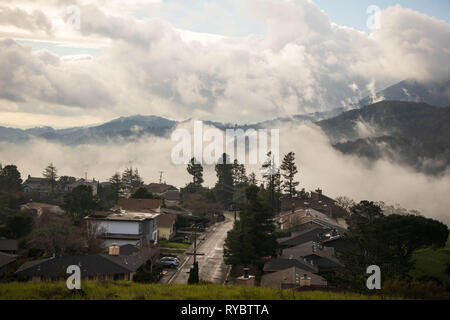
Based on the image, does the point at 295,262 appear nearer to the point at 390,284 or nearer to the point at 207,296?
the point at 390,284

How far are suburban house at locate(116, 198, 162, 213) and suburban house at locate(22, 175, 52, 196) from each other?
3958 cm

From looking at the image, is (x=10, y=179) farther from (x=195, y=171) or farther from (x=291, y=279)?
(x=291, y=279)

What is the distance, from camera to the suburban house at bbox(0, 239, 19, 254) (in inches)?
1537

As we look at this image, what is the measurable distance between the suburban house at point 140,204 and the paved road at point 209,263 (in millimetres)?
9688

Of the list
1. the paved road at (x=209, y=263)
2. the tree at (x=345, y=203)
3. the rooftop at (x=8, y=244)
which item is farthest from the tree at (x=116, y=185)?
the tree at (x=345, y=203)

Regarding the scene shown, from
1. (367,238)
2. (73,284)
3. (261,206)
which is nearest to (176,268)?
(261,206)

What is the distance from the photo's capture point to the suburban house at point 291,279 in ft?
86.5

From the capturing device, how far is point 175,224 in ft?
196

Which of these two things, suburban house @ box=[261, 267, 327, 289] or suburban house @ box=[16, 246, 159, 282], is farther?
suburban house @ box=[16, 246, 159, 282]

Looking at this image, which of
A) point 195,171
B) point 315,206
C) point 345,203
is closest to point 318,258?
point 315,206

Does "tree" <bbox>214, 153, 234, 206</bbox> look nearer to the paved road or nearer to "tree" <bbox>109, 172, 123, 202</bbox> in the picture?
"tree" <bbox>109, 172, 123, 202</bbox>

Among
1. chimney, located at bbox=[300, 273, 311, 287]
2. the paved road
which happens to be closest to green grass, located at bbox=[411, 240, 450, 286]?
chimney, located at bbox=[300, 273, 311, 287]

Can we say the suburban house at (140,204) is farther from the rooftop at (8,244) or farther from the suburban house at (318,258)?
the suburban house at (318,258)
